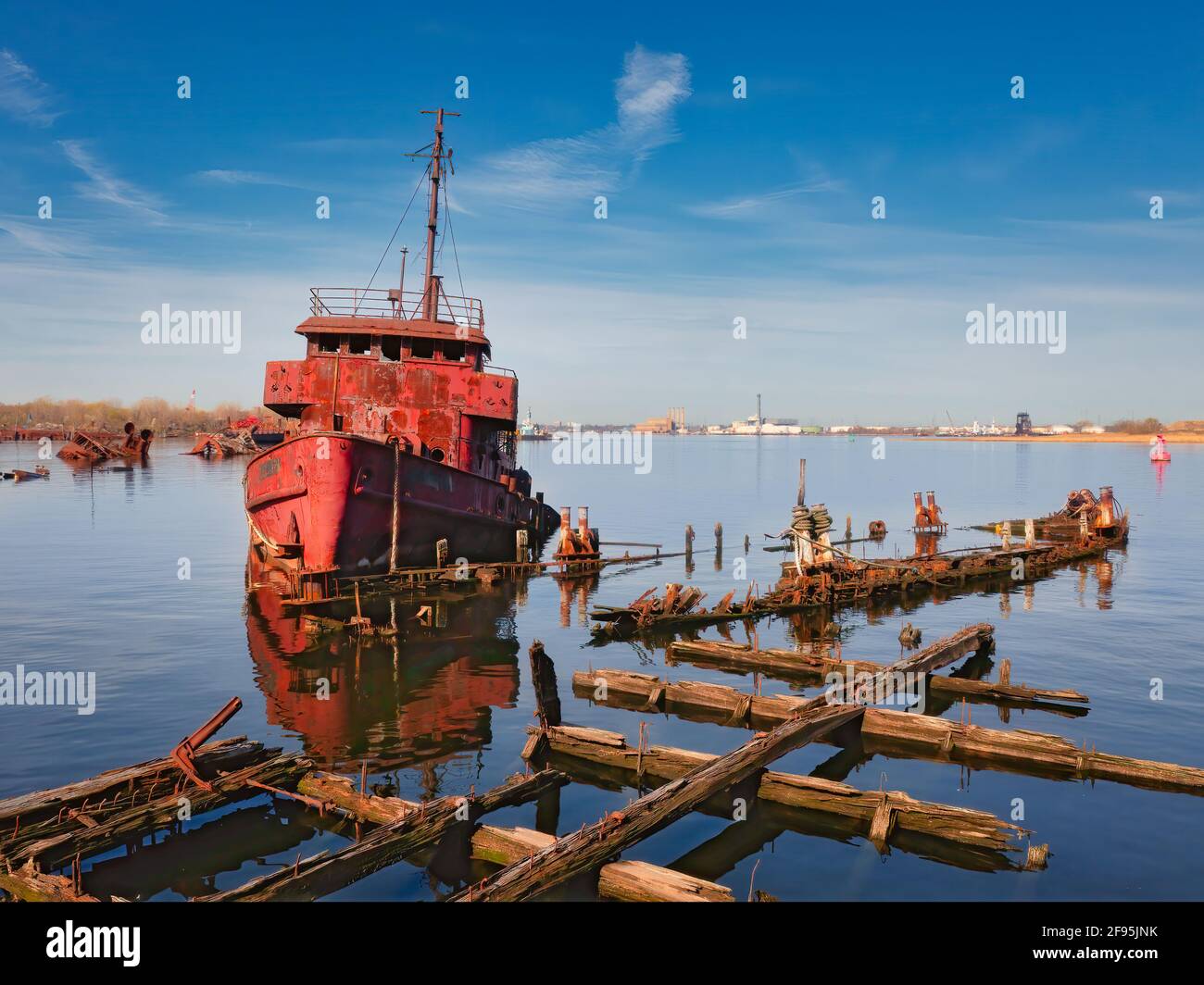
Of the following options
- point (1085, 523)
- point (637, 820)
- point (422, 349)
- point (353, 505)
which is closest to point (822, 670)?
point (637, 820)

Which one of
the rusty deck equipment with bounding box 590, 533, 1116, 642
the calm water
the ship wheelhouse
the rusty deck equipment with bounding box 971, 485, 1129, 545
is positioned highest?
the ship wheelhouse

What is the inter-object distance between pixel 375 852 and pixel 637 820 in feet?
10.7

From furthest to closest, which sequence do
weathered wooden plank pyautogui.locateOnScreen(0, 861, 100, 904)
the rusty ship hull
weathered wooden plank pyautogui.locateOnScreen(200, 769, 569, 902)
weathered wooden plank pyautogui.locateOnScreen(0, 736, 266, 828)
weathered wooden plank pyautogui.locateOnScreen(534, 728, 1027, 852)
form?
1. the rusty ship hull
2. weathered wooden plank pyautogui.locateOnScreen(534, 728, 1027, 852)
3. weathered wooden plank pyautogui.locateOnScreen(0, 736, 266, 828)
4. weathered wooden plank pyautogui.locateOnScreen(0, 861, 100, 904)
5. weathered wooden plank pyautogui.locateOnScreen(200, 769, 569, 902)

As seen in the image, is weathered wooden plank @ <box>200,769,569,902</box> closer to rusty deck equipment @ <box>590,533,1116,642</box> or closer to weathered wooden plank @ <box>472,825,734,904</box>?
weathered wooden plank @ <box>472,825,734,904</box>

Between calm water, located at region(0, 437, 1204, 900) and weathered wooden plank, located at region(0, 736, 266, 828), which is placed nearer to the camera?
weathered wooden plank, located at region(0, 736, 266, 828)

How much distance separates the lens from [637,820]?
34.6 feet

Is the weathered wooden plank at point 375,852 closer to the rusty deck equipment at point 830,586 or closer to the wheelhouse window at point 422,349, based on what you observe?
the rusty deck equipment at point 830,586

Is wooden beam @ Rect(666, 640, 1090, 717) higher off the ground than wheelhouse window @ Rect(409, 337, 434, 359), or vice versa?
wheelhouse window @ Rect(409, 337, 434, 359)

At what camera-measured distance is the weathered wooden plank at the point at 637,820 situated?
9.02 metres

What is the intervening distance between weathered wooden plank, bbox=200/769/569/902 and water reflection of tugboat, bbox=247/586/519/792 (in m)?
3.42

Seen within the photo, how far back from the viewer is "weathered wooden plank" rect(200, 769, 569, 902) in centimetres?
879

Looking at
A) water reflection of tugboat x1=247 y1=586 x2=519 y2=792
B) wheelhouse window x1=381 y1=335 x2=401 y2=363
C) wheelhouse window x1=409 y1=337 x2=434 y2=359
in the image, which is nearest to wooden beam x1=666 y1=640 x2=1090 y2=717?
water reflection of tugboat x1=247 y1=586 x2=519 y2=792

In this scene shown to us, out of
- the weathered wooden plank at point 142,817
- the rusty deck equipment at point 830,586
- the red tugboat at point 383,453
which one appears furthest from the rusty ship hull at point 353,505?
the weathered wooden plank at point 142,817

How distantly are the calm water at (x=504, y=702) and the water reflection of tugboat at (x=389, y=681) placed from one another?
9 centimetres
